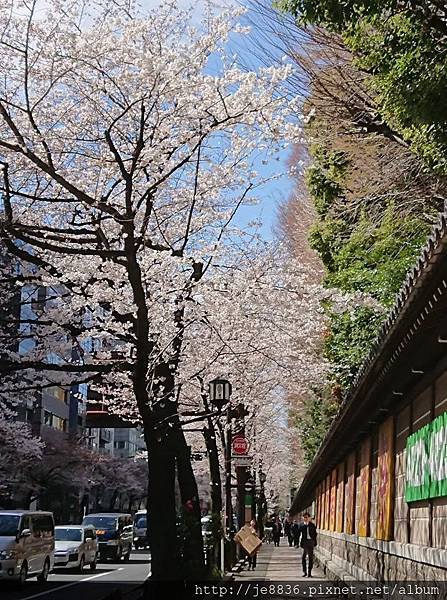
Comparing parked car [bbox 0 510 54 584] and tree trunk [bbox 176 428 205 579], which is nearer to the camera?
tree trunk [bbox 176 428 205 579]

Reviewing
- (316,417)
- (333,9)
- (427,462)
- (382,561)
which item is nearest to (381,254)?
(382,561)

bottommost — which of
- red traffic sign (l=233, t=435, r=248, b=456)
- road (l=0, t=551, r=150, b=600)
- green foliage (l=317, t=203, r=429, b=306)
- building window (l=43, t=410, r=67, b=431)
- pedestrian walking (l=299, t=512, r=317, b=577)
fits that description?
road (l=0, t=551, r=150, b=600)

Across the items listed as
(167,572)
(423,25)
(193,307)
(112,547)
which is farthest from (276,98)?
(112,547)

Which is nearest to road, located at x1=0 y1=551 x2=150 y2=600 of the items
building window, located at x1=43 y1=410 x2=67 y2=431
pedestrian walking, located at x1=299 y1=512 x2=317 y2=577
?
pedestrian walking, located at x1=299 y1=512 x2=317 y2=577

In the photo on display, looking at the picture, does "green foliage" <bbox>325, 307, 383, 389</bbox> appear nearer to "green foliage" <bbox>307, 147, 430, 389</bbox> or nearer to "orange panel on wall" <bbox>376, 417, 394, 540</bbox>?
"green foliage" <bbox>307, 147, 430, 389</bbox>

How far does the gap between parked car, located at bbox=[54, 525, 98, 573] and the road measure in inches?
13.1

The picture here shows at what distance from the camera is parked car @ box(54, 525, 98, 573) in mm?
27250

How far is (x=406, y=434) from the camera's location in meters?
10.4

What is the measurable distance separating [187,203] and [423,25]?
4.69 metres

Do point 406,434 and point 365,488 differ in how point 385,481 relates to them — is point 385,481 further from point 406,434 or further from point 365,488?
point 365,488

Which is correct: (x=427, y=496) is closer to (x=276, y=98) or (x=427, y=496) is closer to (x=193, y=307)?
(x=276, y=98)

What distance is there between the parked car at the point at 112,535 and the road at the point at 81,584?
2285mm

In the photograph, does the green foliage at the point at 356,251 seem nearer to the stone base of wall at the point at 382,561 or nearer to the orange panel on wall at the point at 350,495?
the orange panel on wall at the point at 350,495

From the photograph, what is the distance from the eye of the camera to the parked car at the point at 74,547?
89.4 ft
